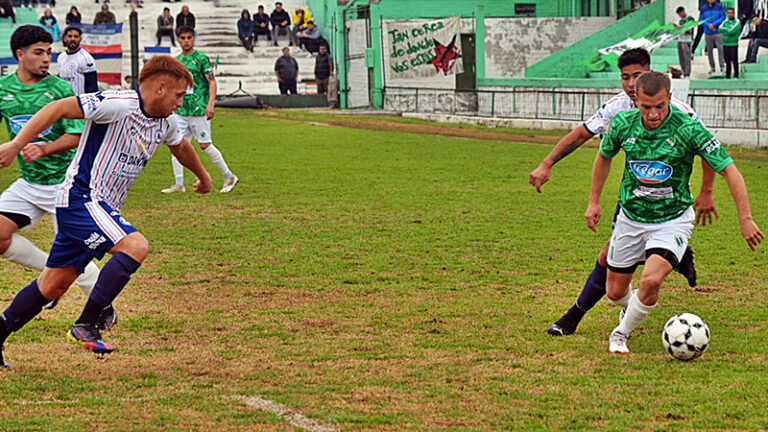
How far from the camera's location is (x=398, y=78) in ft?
115

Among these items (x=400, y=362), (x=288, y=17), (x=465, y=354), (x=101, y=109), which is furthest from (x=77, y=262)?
(x=288, y=17)

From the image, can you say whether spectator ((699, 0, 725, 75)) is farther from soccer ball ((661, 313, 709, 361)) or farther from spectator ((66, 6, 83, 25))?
soccer ball ((661, 313, 709, 361))

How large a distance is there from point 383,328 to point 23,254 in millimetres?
2625

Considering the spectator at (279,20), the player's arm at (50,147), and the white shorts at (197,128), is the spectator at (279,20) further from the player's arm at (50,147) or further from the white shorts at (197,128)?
the player's arm at (50,147)

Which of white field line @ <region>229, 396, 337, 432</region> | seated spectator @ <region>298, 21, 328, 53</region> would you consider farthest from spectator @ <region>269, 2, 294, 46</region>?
white field line @ <region>229, 396, 337, 432</region>

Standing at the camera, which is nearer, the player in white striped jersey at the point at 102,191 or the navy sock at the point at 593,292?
the player in white striped jersey at the point at 102,191

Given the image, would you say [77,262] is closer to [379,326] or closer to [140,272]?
[379,326]

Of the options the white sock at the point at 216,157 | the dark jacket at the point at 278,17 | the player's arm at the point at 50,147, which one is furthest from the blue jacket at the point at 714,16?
the player's arm at the point at 50,147

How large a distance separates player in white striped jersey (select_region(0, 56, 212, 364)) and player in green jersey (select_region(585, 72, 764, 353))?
9.00ft

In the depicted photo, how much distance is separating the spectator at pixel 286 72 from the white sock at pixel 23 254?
2916 cm

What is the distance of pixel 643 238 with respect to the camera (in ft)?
22.2

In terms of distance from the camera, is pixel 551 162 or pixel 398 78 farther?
pixel 398 78

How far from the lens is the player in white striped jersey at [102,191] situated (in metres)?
6.13

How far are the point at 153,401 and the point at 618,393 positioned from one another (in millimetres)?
2519
